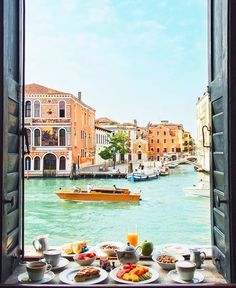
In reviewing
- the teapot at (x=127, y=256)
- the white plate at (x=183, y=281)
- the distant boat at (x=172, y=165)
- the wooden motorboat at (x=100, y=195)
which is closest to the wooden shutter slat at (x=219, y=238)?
the white plate at (x=183, y=281)

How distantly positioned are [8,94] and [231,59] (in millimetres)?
870

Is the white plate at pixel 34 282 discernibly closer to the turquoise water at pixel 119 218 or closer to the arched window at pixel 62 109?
the turquoise water at pixel 119 218

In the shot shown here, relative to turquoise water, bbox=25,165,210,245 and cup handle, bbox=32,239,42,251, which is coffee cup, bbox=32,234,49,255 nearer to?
cup handle, bbox=32,239,42,251

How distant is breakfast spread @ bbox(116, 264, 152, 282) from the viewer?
1271mm

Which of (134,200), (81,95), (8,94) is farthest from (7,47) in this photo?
(81,95)

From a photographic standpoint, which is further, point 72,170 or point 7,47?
point 72,170

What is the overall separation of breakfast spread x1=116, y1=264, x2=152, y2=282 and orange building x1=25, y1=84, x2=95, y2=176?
18.3 meters

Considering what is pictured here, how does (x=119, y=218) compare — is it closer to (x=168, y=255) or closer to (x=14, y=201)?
(x=168, y=255)

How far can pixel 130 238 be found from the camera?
67.4 inches

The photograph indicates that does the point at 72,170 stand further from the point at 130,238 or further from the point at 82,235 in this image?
the point at 130,238

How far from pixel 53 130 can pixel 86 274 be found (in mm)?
19376

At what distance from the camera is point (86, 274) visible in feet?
4.24

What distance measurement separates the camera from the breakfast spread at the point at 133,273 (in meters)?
1.27

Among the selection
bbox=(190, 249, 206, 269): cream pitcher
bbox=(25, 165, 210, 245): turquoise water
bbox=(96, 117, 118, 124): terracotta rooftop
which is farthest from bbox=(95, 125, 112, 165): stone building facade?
bbox=(190, 249, 206, 269): cream pitcher
